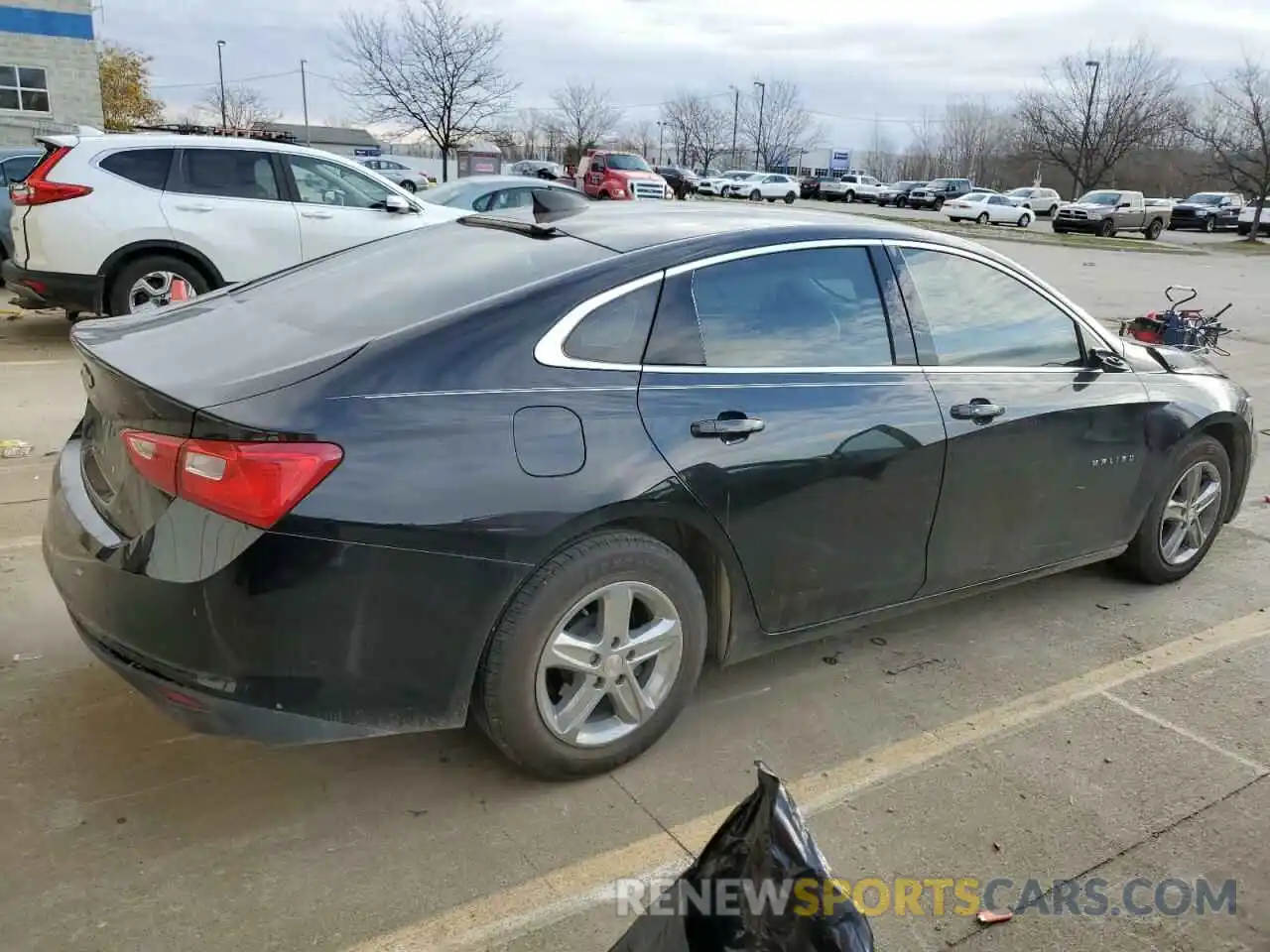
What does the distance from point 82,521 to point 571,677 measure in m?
1.42

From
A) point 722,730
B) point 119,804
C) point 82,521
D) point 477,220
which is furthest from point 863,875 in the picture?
point 477,220

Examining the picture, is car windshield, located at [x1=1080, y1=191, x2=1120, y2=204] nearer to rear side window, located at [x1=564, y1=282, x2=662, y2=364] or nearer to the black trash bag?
rear side window, located at [x1=564, y1=282, x2=662, y2=364]

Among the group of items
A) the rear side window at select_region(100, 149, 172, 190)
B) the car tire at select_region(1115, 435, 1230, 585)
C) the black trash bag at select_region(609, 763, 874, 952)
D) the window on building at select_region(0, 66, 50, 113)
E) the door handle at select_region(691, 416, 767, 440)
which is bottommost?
the car tire at select_region(1115, 435, 1230, 585)

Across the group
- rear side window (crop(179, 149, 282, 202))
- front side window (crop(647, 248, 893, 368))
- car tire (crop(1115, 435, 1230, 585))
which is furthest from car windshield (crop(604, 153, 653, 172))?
front side window (crop(647, 248, 893, 368))

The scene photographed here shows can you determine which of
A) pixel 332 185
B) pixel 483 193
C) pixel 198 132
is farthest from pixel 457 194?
pixel 198 132

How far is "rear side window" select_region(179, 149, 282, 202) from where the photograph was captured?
28.1ft

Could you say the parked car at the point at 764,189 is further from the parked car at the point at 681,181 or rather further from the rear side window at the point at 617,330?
the rear side window at the point at 617,330

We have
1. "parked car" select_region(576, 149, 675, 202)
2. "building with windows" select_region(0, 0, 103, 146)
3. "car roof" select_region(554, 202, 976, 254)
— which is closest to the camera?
"car roof" select_region(554, 202, 976, 254)

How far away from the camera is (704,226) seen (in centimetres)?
328

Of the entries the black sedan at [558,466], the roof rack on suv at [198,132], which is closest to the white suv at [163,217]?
the roof rack on suv at [198,132]

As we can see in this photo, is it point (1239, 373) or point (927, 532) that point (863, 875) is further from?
point (1239, 373)

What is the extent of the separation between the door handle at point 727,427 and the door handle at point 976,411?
2.87ft

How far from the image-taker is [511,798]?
2877 millimetres

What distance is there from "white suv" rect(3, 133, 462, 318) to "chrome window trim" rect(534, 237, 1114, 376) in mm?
5712
